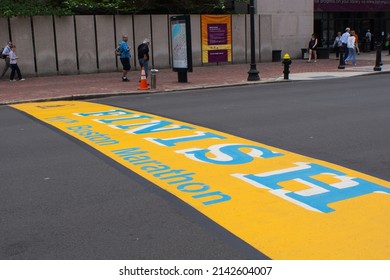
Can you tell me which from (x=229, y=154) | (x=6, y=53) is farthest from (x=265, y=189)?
(x=6, y=53)

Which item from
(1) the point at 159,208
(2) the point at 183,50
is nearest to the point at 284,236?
(1) the point at 159,208

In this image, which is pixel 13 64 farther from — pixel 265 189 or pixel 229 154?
pixel 265 189

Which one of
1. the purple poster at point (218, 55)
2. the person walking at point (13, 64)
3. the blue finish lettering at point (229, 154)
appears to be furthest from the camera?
the purple poster at point (218, 55)

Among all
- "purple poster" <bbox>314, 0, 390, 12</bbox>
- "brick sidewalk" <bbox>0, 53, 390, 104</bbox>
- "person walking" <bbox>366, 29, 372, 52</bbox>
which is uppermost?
"purple poster" <bbox>314, 0, 390, 12</bbox>

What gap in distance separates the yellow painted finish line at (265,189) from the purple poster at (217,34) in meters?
19.0

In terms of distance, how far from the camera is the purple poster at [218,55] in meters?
27.9

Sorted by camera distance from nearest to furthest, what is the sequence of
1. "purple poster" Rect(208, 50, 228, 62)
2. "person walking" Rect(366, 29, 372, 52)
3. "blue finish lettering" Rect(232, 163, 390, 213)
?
"blue finish lettering" Rect(232, 163, 390, 213), "purple poster" Rect(208, 50, 228, 62), "person walking" Rect(366, 29, 372, 52)

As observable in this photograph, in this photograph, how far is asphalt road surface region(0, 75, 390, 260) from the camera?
168 inches

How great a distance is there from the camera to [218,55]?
28031 mm

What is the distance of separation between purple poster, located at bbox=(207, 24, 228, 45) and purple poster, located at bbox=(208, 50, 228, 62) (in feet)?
1.68

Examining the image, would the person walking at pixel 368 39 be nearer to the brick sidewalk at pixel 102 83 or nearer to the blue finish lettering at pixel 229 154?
the brick sidewalk at pixel 102 83

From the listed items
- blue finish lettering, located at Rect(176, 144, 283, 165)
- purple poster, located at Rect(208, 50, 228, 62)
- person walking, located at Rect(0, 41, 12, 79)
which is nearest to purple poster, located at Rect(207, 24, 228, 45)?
purple poster, located at Rect(208, 50, 228, 62)

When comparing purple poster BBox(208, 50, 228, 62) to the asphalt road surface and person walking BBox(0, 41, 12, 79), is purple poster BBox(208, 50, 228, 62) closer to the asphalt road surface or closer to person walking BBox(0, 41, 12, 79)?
person walking BBox(0, 41, 12, 79)

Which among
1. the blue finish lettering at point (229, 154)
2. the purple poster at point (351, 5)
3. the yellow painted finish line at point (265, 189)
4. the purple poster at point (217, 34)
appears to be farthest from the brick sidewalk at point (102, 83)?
the purple poster at point (351, 5)
